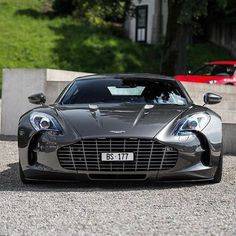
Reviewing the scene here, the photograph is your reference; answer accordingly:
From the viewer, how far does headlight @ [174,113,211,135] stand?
7.50 meters

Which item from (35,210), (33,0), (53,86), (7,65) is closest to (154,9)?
(33,0)

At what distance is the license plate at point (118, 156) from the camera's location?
24.1ft

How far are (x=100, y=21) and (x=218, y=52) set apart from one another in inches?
256

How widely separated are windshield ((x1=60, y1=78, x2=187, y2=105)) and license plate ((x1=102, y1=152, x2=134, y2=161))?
1.32m

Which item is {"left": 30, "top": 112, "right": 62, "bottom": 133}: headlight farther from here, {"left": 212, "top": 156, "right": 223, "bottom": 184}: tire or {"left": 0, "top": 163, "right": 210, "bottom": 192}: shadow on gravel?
{"left": 212, "top": 156, "right": 223, "bottom": 184}: tire

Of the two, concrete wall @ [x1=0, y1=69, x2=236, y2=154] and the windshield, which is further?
concrete wall @ [x1=0, y1=69, x2=236, y2=154]

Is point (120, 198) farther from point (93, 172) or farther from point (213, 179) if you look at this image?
point (213, 179)

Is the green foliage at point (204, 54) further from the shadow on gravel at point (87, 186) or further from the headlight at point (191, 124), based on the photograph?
the headlight at point (191, 124)

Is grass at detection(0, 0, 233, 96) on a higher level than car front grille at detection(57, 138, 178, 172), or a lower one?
lower

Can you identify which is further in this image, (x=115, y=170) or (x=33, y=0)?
(x=33, y=0)

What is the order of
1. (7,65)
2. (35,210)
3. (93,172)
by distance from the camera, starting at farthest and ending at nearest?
(7,65) → (93,172) → (35,210)

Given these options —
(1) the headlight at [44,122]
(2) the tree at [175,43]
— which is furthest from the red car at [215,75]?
(1) the headlight at [44,122]

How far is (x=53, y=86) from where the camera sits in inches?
542

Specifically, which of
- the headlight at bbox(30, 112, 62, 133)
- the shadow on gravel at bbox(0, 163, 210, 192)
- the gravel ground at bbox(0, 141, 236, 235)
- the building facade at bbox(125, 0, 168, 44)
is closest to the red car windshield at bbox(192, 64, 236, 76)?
the gravel ground at bbox(0, 141, 236, 235)
